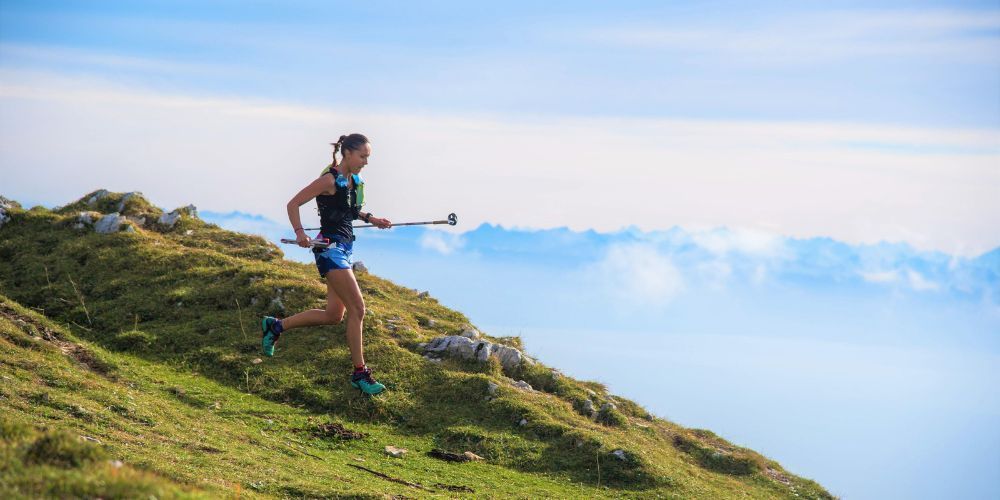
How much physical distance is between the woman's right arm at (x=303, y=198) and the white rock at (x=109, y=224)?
14.6 meters

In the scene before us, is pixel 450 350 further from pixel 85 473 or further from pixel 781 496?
pixel 85 473

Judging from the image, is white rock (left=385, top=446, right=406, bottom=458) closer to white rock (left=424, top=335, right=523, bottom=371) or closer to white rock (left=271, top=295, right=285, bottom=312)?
white rock (left=424, top=335, right=523, bottom=371)

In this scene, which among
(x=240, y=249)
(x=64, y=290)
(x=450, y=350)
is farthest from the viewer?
(x=240, y=249)

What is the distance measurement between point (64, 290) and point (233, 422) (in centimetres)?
1011

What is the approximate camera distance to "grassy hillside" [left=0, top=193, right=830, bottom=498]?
12.1 m

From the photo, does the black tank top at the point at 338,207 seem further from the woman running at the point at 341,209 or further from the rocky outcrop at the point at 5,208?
the rocky outcrop at the point at 5,208

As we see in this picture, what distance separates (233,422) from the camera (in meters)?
16.0

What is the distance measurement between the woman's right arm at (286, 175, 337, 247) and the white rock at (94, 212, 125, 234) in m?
14.6

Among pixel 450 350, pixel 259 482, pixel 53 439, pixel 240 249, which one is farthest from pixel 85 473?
pixel 240 249

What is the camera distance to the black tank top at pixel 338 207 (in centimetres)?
1544

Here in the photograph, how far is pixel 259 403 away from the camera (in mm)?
17547

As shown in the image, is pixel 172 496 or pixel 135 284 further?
pixel 135 284

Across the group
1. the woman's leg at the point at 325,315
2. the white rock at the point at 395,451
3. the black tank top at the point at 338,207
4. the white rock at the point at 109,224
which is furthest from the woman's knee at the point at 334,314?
the white rock at the point at 109,224

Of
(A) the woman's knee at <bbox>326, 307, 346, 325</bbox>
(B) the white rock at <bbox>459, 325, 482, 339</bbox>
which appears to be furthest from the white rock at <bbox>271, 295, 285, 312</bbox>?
(A) the woman's knee at <bbox>326, 307, 346, 325</bbox>
